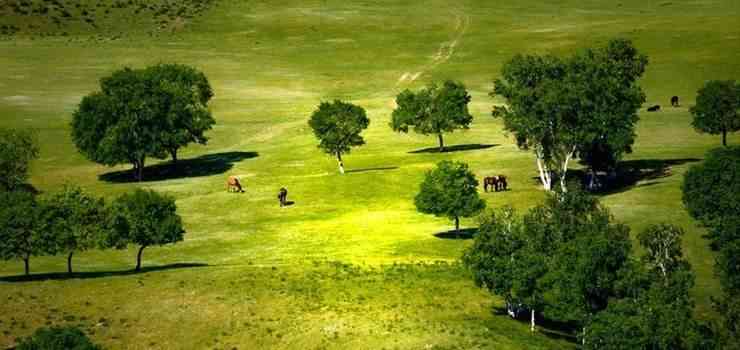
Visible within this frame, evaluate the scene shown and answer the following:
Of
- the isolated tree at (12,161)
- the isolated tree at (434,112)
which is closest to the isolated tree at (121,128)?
the isolated tree at (12,161)

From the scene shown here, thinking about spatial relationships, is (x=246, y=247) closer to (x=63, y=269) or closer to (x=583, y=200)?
(x=63, y=269)

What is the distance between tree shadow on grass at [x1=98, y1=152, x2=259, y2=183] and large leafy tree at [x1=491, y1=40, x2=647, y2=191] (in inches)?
1428

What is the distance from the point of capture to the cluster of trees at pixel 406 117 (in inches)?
4953

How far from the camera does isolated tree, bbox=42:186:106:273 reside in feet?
250

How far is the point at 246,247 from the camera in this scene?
92.3 m

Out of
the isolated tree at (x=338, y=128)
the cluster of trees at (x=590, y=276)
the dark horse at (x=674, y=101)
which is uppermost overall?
the dark horse at (x=674, y=101)

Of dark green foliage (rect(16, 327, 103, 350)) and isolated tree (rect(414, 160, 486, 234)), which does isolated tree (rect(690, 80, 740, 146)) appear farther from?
dark green foliage (rect(16, 327, 103, 350))

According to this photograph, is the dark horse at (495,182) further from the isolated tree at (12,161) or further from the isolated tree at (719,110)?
the isolated tree at (12,161)

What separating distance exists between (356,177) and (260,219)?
18542mm

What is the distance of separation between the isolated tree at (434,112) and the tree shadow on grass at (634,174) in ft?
73.1

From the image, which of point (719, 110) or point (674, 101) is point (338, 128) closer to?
point (719, 110)

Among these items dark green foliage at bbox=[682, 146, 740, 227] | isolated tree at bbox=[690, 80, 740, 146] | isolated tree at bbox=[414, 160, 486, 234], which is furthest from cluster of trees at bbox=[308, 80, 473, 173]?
dark green foliage at bbox=[682, 146, 740, 227]

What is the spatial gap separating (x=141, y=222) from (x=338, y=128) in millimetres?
47982

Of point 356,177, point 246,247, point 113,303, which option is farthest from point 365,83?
point 113,303
